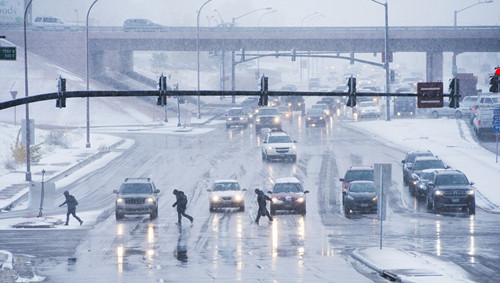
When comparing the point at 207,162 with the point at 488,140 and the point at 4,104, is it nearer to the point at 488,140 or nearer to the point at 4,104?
the point at 488,140

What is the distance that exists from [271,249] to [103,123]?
195 feet

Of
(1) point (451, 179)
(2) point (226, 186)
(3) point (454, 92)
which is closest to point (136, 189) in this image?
(2) point (226, 186)

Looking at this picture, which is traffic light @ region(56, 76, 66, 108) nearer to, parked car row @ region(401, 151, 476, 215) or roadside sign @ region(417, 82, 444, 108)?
roadside sign @ region(417, 82, 444, 108)

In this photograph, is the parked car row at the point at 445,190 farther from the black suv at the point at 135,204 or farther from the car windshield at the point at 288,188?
the black suv at the point at 135,204

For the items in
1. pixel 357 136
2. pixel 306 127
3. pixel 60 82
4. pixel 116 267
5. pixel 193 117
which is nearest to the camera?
pixel 60 82

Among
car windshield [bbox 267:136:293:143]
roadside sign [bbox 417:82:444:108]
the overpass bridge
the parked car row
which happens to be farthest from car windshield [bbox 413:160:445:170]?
the overpass bridge

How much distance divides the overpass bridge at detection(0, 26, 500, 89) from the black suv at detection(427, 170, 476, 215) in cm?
6556

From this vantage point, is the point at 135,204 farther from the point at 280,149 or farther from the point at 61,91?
the point at 280,149

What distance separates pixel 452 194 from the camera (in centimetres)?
3431

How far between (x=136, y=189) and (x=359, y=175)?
1006 centimetres

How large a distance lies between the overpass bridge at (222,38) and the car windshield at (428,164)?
60779mm

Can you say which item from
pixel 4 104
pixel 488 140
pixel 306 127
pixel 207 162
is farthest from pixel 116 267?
pixel 306 127

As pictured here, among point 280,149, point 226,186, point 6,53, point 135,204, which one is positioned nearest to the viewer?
point 6,53

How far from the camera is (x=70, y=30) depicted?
102000 millimetres
